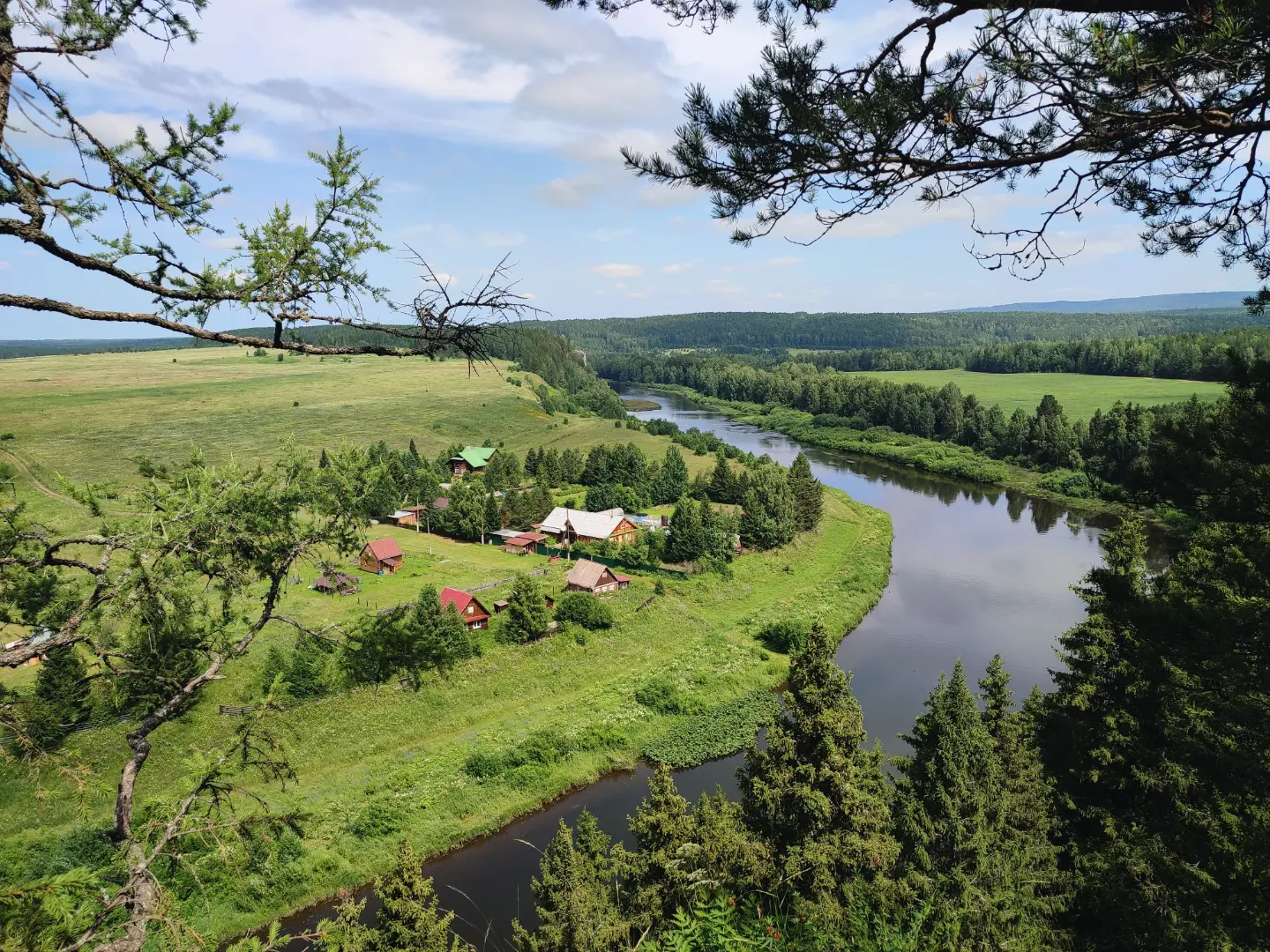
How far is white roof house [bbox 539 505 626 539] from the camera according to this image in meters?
37.3

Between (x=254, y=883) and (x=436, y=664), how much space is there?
38.7 feet

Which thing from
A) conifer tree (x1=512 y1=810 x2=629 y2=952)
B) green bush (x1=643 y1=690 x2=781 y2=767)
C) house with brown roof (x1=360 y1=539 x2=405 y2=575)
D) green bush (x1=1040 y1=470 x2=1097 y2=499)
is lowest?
green bush (x1=643 y1=690 x2=781 y2=767)

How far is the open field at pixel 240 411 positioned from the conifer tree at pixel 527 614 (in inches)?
502

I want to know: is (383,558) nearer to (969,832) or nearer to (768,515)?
(768,515)

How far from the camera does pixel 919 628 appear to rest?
27141mm

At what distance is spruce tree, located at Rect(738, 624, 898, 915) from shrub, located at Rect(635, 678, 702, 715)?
10.8m

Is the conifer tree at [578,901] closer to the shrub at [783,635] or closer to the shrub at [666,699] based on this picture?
the shrub at [666,699]

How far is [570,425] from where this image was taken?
7069 centimetres

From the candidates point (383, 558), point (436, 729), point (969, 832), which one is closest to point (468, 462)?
point (383, 558)

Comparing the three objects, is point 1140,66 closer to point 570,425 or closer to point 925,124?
point 925,124

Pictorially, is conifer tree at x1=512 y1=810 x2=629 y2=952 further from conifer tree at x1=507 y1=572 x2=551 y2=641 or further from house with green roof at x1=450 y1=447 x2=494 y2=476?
house with green roof at x1=450 y1=447 x2=494 y2=476

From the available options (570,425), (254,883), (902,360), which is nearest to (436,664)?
(254,883)

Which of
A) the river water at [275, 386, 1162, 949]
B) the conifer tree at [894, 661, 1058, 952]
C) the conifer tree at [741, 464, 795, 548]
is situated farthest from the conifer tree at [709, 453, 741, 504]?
the conifer tree at [894, 661, 1058, 952]

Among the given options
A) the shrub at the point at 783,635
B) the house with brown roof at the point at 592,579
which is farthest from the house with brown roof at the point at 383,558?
the shrub at the point at 783,635
